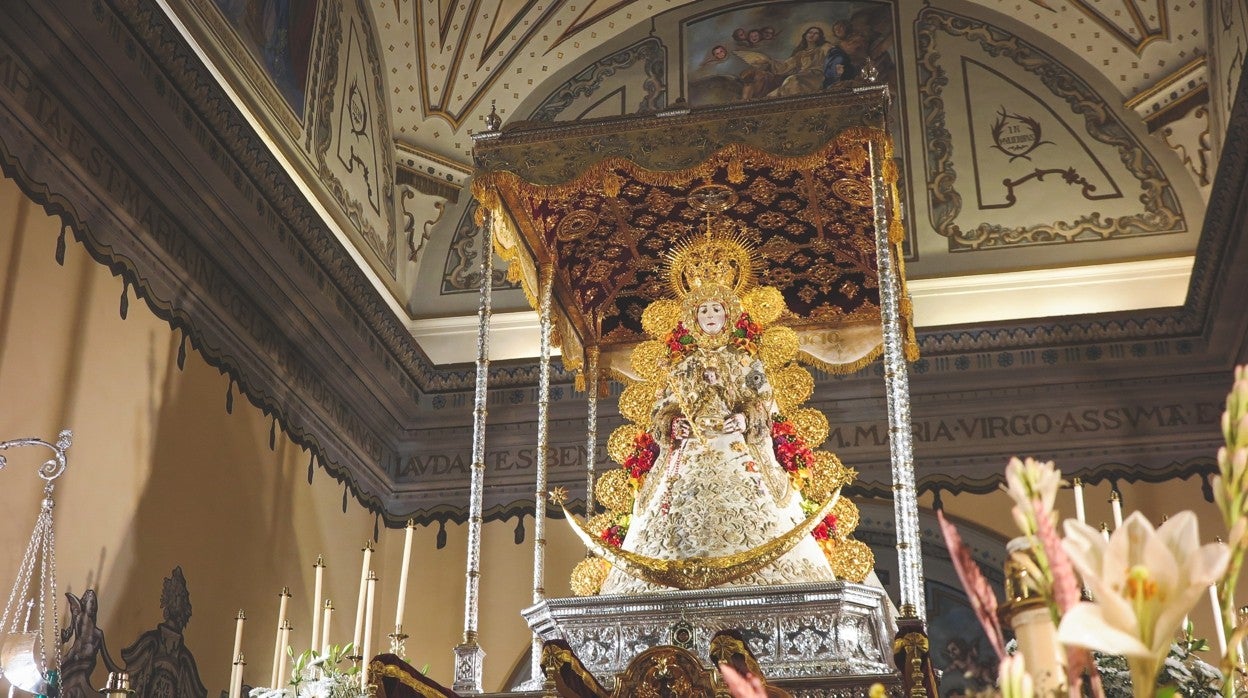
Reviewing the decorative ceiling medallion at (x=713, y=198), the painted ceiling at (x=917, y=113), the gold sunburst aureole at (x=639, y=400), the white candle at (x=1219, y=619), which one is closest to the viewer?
the white candle at (x=1219, y=619)

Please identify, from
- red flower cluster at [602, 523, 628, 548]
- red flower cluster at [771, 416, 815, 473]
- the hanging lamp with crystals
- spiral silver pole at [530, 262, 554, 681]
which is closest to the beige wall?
the hanging lamp with crystals

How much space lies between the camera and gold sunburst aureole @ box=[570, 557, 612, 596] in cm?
619

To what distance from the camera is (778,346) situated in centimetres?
706

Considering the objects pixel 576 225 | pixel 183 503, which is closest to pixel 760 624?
pixel 576 225

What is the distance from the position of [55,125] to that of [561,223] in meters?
2.42

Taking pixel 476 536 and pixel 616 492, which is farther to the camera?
pixel 616 492

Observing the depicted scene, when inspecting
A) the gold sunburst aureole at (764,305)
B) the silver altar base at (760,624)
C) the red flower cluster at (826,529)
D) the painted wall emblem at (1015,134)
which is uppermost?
the painted wall emblem at (1015,134)

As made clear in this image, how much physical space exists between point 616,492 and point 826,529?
1151 mm

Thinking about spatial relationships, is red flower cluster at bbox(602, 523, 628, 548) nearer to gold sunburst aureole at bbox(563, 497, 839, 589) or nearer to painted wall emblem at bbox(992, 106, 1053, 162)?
gold sunburst aureole at bbox(563, 497, 839, 589)

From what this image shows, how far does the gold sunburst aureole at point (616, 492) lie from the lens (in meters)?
6.79

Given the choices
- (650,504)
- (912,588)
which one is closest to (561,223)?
(650,504)

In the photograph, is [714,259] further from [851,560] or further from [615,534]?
[851,560]

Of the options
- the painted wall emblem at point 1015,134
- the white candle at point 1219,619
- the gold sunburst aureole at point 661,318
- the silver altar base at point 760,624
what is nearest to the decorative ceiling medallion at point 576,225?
the gold sunburst aureole at point 661,318

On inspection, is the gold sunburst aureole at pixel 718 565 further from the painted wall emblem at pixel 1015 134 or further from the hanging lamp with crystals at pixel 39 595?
the painted wall emblem at pixel 1015 134
